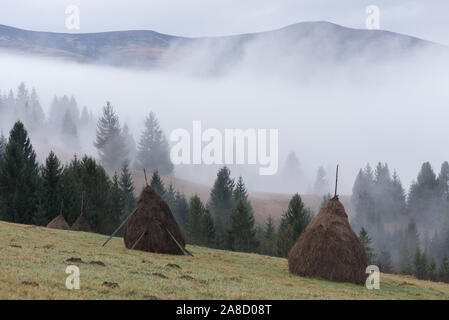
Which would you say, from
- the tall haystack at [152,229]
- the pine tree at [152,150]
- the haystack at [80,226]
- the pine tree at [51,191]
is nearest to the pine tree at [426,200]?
the pine tree at [152,150]

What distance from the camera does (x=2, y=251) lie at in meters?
21.6

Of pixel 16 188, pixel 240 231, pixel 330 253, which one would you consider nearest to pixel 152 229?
pixel 330 253

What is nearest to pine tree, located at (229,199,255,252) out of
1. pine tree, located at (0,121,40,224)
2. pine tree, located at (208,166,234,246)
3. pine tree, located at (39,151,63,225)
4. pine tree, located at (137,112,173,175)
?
pine tree, located at (39,151,63,225)

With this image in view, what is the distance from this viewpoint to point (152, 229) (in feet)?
98.3

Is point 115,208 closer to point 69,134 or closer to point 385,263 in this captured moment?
point 385,263

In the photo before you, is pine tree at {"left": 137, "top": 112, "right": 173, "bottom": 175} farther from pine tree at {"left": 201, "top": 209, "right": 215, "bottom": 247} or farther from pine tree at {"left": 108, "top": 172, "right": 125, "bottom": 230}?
pine tree at {"left": 201, "top": 209, "right": 215, "bottom": 247}

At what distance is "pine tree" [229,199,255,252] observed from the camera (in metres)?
71.8

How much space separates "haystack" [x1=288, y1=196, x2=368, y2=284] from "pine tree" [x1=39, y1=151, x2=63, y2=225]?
44.8 metres

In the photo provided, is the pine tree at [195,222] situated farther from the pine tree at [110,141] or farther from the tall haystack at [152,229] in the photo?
the pine tree at [110,141]

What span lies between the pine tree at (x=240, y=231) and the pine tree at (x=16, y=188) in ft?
93.6

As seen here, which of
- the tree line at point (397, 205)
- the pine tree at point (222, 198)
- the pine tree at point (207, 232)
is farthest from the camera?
the tree line at point (397, 205)

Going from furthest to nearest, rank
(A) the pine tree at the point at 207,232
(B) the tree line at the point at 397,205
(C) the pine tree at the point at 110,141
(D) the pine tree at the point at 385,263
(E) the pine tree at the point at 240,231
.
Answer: (B) the tree line at the point at 397,205 < (C) the pine tree at the point at 110,141 < (D) the pine tree at the point at 385,263 < (A) the pine tree at the point at 207,232 < (E) the pine tree at the point at 240,231

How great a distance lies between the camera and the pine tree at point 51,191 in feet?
209
